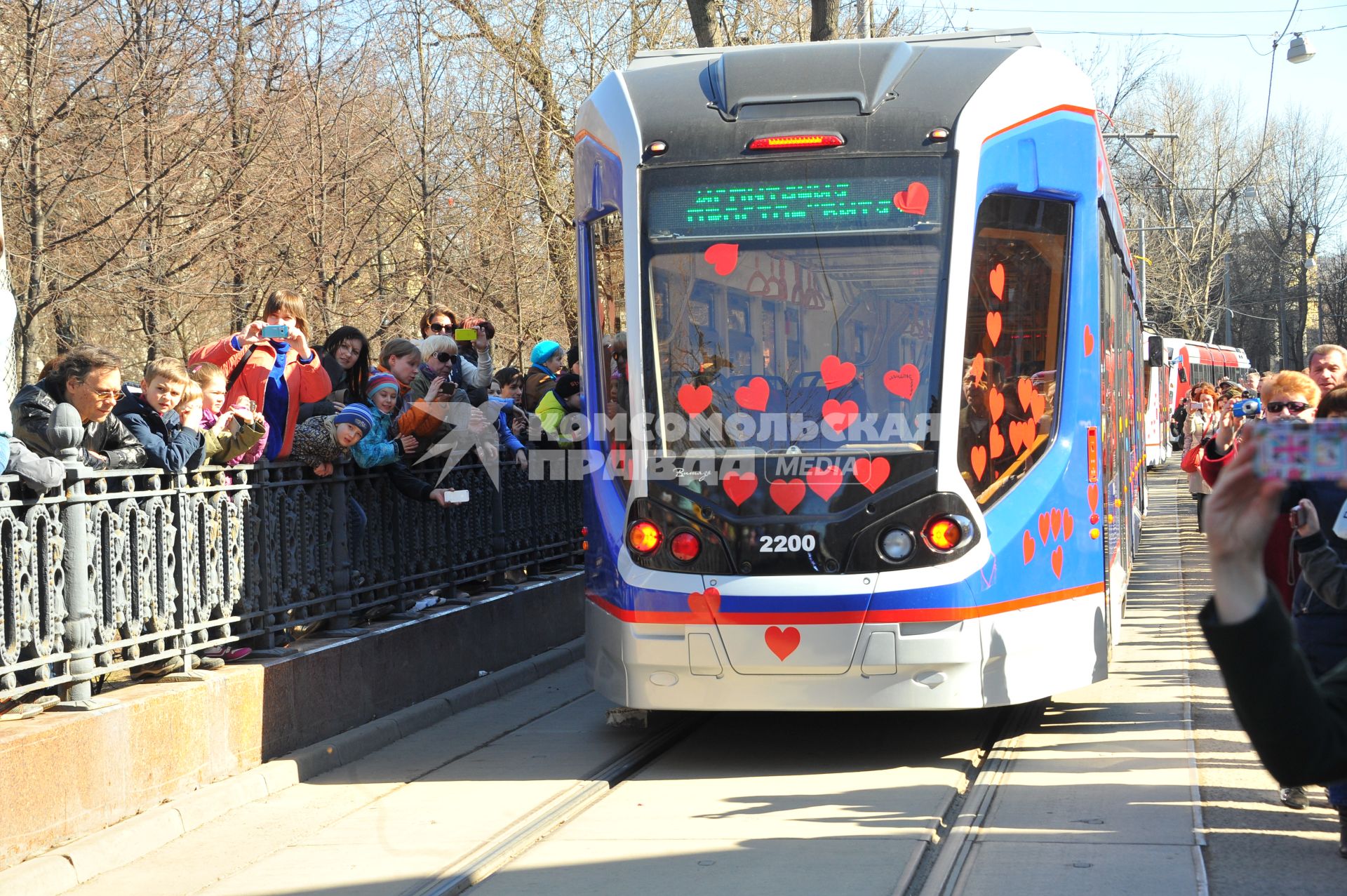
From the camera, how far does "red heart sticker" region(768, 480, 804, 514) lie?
7.12m

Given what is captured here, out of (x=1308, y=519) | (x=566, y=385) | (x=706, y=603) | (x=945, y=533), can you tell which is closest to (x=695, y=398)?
(x=706, y=603)

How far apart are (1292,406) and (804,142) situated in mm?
2493

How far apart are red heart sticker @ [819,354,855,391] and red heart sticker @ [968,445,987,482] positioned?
64cm

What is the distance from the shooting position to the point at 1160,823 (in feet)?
20.1

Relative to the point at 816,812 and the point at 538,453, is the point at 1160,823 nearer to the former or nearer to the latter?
the point at 816,812

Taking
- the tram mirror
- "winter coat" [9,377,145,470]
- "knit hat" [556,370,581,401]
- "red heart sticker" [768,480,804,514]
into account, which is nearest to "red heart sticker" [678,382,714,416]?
"red heart sticker" [768,480,804,514]

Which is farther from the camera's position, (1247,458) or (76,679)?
(76,679)

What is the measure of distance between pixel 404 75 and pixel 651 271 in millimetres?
10270

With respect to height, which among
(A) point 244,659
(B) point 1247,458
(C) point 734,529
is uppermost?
(B) point 1247,458

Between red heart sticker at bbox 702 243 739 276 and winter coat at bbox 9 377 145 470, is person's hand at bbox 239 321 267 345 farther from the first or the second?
red heart sticker at bbox 702 243 739 276

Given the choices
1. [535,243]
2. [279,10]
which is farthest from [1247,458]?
[535,243]

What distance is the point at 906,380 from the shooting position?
7.15 m

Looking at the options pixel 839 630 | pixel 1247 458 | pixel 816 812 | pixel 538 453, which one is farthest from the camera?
pixel 538 453

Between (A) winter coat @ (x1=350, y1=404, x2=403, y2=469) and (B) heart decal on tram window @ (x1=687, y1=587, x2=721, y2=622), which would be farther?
(A) winter coat @ (x1=350, y1=404, x2=403, y2=469)
